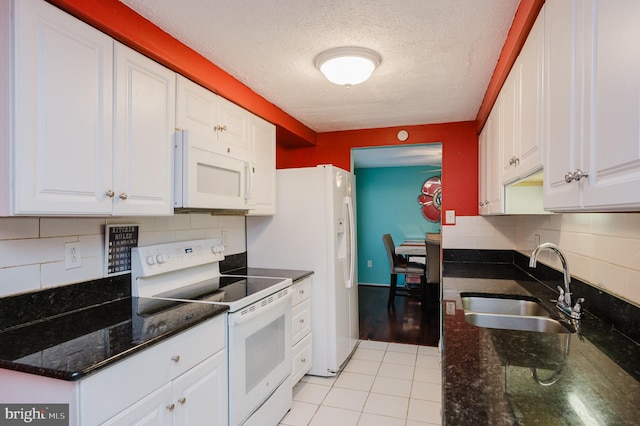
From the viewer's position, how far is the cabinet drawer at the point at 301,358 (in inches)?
97.0

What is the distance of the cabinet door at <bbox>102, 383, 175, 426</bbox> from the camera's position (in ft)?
3.74

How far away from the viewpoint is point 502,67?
1.84 metres

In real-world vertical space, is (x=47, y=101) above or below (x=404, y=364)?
above

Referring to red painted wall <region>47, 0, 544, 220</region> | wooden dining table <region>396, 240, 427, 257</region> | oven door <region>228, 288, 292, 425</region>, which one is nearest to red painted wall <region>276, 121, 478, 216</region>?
red painted wall <region>47, 0, 544, 220</region>

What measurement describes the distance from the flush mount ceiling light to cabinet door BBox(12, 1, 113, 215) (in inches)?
40.1

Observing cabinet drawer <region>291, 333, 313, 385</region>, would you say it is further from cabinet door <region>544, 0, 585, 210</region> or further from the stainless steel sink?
cabinet door <region>544, 0, 585, 210</region>

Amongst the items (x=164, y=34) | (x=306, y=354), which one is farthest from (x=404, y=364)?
(x=164, y=34)

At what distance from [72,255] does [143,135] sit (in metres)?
0.63

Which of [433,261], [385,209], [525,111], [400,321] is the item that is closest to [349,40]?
[525,111]

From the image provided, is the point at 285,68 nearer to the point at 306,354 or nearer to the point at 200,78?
the point at 200,78

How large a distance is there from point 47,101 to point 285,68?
1224mm

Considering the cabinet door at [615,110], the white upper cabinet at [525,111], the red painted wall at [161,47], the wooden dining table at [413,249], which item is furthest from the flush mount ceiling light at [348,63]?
the wooden dining table at [413,249]

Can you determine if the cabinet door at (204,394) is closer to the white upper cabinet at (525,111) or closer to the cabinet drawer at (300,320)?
the cabinet drawer at (300,320)

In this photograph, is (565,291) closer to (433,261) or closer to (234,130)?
(234,130)
